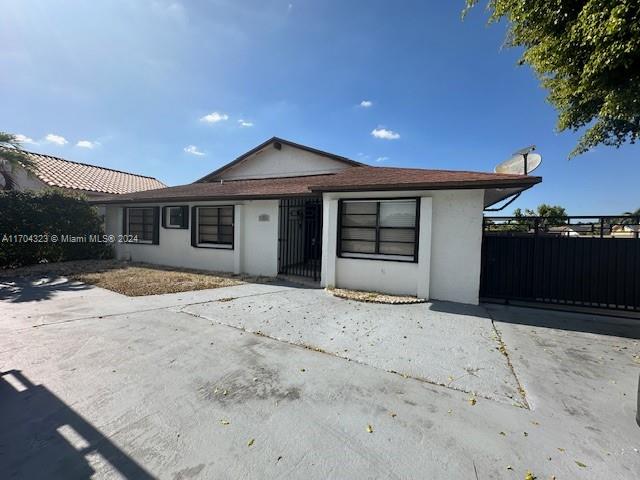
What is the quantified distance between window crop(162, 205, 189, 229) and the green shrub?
3898 mm

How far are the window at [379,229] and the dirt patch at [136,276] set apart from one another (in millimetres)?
3047

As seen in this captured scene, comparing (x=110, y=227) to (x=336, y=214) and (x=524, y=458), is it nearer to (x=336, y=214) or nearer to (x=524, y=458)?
(x=336, y=214)

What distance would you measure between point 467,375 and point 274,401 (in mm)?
2318

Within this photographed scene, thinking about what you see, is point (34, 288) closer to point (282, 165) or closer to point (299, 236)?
point (299, 236)

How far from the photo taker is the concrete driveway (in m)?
2.11

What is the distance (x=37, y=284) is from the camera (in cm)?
785

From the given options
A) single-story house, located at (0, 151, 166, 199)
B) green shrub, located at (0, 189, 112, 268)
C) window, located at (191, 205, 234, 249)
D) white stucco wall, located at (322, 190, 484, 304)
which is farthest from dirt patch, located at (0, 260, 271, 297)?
single-story house, located at (0, 151, 166, 199)

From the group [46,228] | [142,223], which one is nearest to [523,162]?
[142,223]

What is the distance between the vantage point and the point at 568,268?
258 inches


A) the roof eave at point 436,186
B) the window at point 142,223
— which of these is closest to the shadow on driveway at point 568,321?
the roof eave at point 436,186

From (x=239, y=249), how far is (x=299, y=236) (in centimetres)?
227

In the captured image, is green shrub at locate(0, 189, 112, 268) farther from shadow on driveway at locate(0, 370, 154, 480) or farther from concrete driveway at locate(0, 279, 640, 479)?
shadow on driveway at locate(0, 370, 154, 480)

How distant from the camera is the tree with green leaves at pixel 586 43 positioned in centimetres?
405

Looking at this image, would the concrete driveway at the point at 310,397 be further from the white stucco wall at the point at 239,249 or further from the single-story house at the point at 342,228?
the white stucco wall at the point at 239,249
